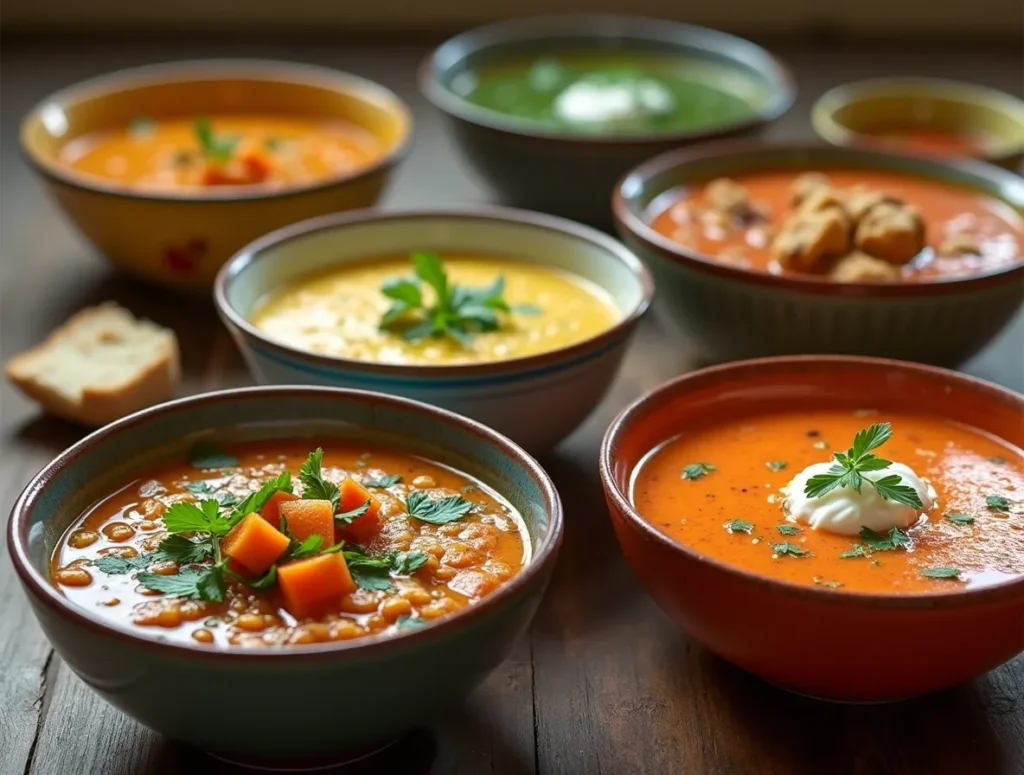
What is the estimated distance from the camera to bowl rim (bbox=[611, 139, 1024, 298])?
259 centimetres

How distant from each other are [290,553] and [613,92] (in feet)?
7.25

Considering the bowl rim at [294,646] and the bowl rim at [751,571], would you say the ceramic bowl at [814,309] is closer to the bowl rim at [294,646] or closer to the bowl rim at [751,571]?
the bowl rim at [751,571]

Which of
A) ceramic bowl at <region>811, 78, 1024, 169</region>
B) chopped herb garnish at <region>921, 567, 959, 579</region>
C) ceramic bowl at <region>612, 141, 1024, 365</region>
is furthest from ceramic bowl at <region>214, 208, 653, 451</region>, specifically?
ceramic bowl at <region>811, 78, 1024, 169</region>

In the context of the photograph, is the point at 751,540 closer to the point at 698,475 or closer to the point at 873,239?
the point at 698,475

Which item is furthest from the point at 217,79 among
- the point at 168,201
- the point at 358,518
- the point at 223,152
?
the point at 358,518

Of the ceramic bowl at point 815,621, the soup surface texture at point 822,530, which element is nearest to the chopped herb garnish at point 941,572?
the soup surface texture at point 822,530

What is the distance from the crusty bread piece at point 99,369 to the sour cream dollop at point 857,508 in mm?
1255

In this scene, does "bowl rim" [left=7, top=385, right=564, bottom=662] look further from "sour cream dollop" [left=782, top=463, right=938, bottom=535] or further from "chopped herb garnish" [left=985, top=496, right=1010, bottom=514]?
"chopped herb garnish" [left=985, top=496, right=1010, bottom=514]

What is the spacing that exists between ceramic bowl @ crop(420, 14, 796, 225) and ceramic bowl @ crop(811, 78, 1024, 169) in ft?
0.54

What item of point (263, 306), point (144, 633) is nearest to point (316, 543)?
point (144, 633)

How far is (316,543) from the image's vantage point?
174cm

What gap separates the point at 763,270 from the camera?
274cm

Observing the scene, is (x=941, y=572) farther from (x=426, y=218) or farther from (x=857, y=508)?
(x=426, y=218)

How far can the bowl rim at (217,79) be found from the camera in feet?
9.78
